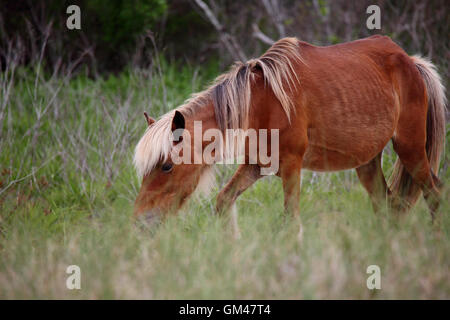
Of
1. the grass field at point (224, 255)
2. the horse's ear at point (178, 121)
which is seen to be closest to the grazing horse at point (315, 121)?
the horse's ear at point (178, 121)

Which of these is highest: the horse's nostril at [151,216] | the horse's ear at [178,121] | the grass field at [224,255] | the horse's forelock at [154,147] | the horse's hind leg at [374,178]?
the horse's ear at [178,121]

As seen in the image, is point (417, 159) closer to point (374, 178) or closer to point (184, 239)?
point (374, 178)

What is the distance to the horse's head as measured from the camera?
353 cm

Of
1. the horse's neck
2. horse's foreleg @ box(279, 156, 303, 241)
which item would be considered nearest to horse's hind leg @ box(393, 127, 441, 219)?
horse's foreleg @ box(279, 156, 303, 241)

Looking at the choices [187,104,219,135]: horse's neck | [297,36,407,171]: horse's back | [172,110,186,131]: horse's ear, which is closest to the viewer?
[172,110,186,131]: horse's ear

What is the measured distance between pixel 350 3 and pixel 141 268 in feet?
24.9

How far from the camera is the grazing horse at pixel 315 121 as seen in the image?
3.63 metres

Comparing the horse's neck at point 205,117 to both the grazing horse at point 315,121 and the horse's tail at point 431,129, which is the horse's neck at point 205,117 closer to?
the grazing horse at point 315,121

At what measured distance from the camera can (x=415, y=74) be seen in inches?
172

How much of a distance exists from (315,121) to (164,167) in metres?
1.29

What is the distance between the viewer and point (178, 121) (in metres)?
3.51

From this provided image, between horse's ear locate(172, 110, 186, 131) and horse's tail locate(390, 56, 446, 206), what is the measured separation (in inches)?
90.0

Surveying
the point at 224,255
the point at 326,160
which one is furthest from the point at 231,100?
the point at 224,255

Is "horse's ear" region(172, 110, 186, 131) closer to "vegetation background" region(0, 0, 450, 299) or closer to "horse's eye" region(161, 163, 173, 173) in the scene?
"horse's eye" region(161, 163, 173, 173)
